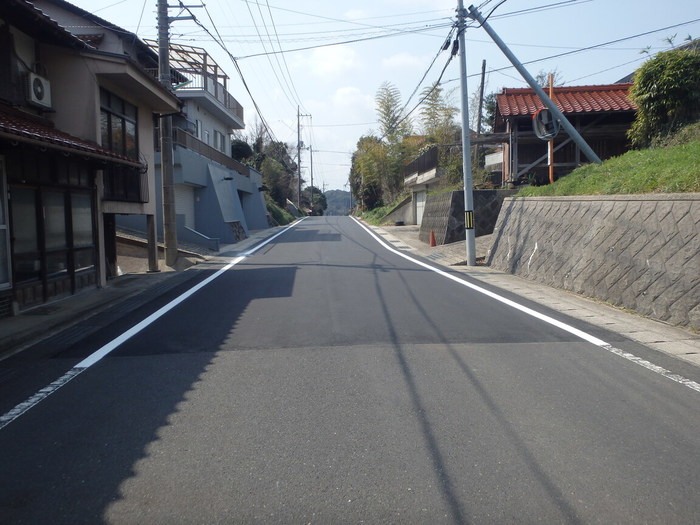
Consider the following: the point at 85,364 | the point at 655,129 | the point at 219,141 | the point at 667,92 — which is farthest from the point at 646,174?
the point at 219,141

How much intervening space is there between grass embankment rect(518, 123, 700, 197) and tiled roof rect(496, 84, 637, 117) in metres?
6.72

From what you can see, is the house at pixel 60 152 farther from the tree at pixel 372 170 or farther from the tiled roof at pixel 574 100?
the tree at pixel 372 170

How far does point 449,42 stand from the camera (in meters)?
17.5

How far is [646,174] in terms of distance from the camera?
1111 centimetres

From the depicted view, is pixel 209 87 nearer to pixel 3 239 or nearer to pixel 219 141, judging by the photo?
pixel 219 141

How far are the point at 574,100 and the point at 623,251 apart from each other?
1408cm

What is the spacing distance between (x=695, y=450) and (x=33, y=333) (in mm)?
8186

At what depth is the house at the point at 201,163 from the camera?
80.9ft

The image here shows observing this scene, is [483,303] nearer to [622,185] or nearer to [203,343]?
[622,185]

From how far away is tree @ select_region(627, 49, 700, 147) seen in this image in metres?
15.0

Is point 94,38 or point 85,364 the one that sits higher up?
point 94,38

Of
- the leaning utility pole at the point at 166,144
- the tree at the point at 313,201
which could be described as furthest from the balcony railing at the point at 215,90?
the tree at the point at 313,201

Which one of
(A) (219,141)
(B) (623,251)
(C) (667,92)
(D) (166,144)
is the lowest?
(B) (623,251)

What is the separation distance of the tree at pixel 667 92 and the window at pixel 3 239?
51.0ft
